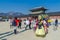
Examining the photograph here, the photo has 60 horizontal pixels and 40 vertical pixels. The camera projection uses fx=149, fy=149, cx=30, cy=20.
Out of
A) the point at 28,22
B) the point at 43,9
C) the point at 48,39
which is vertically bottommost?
the point at 48,39

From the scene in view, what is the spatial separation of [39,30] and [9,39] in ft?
8.43

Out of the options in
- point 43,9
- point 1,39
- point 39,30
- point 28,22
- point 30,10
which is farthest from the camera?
point 30,10

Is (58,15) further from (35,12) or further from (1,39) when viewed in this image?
(1,39)

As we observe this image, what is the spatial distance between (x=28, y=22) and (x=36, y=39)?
23.5ft

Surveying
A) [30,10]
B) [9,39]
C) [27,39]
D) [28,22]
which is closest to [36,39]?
[27,39]

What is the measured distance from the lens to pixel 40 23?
42.1 ft

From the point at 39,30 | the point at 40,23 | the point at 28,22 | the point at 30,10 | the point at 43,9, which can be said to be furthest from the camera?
the point at 30,10

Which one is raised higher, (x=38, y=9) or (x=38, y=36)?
(x=38, y=9)

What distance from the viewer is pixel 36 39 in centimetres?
1081

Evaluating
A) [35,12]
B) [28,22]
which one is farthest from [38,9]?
[28,22]

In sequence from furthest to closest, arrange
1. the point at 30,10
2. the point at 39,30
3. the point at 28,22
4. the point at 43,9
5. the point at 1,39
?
the point at 30,10, the point at 43,9, the point at 28,22, the point at 39,30, the point at 1,39

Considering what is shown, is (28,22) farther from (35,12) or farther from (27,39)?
(35,12)

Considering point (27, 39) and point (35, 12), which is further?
point (35, 12)

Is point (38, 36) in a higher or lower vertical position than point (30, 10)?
lower
